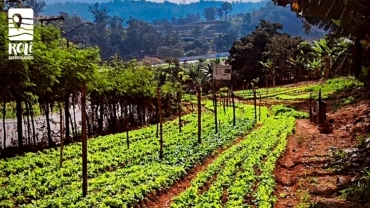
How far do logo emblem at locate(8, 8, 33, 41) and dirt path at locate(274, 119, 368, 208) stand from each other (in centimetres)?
1058

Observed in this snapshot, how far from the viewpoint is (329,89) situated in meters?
44.5

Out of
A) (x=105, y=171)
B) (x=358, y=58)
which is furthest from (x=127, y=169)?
(x=358, y=58)

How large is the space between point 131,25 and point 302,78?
109 metres

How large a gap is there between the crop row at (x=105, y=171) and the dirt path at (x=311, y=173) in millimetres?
3431

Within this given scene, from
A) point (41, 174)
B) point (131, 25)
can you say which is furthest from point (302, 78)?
point (131, 25)

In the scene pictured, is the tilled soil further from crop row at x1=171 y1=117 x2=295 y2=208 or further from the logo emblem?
the logo emblem

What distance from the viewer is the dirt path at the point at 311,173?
12.7m

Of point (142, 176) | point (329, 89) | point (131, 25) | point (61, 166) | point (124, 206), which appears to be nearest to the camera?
point (124, 206)

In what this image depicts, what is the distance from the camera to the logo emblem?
16.1m

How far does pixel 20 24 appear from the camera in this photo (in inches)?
699

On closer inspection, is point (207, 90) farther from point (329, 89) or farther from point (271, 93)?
point (329, 89)

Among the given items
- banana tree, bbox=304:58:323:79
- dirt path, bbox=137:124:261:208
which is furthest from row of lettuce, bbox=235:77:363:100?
dirt path, bbox=137:124:261:208

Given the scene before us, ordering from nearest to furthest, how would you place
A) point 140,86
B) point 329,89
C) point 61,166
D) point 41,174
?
point 41,174 → point 61,166 → point 140,86 → point 329,89

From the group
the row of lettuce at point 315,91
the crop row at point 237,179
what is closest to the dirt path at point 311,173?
the crop row at point 237,179
